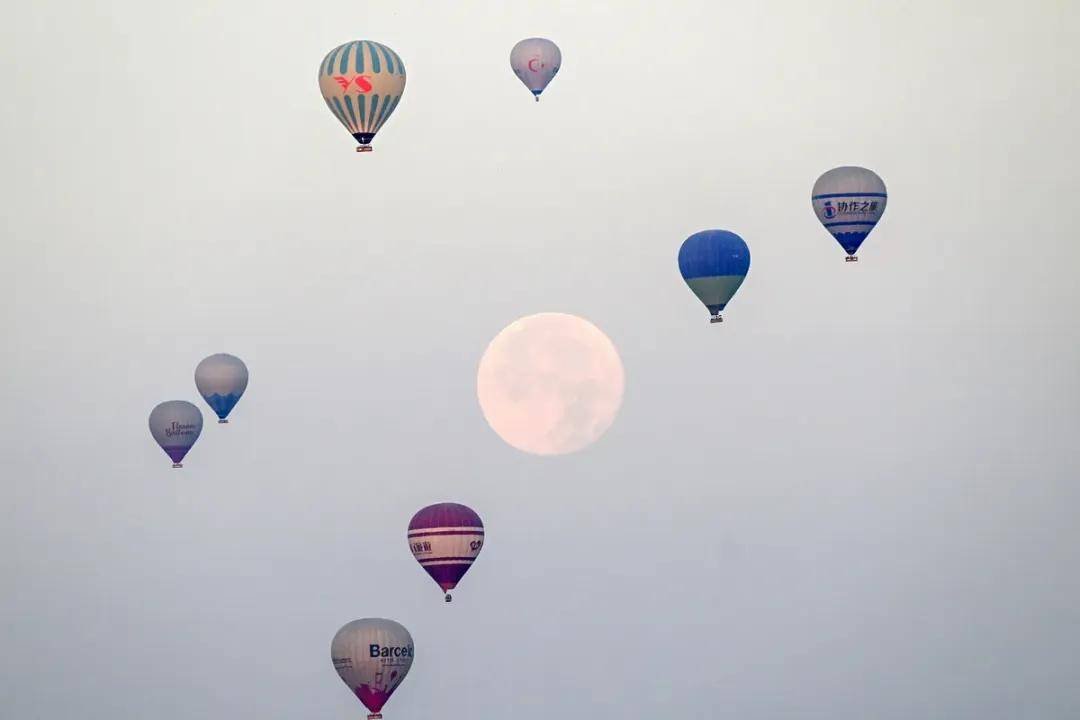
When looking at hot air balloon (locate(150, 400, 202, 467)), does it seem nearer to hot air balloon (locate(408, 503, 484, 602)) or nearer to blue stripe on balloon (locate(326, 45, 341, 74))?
hot air balloon (locate(408, 503, 484, 602))

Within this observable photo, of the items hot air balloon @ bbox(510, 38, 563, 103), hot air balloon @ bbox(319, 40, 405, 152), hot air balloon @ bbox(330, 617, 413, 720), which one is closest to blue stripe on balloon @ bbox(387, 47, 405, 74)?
hot air balloon @ bbox(319, 40, 405, 152)

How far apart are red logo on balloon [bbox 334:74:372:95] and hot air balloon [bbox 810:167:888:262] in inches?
417

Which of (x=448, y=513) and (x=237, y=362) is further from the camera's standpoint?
(x=237, y=362)

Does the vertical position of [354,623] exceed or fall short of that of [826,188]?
it falls short

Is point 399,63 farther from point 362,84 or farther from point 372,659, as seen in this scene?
point 372,659

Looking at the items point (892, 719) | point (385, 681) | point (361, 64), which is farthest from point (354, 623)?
point (892, 719)

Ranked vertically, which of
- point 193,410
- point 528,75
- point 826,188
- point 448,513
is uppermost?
point 528,75

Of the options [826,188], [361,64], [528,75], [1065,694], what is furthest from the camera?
[1065,694]

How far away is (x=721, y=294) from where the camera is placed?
4616 cm

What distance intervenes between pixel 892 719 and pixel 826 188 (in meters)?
49.5

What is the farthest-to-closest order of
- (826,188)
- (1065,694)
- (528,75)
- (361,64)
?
(1065,694) → (528,75) → (826,188) → (361,64)

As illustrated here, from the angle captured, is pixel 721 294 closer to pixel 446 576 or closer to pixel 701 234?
pixel 701 234

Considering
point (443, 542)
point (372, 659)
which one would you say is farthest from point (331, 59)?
point (372, 659)

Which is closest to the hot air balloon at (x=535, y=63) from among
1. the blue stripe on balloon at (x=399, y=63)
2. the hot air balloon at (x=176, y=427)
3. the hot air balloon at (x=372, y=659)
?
the blue stripe on balloon at (x=399, y=63)
